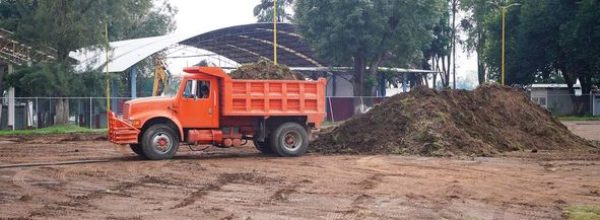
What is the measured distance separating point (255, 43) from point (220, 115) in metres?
41.8

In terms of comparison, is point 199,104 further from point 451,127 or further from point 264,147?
point 451,127

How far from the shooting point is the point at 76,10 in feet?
145

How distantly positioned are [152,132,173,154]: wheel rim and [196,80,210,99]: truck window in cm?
149

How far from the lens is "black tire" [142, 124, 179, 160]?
20.2 m

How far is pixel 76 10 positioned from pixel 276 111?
26.1 meters

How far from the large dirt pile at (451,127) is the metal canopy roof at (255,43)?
3134cm

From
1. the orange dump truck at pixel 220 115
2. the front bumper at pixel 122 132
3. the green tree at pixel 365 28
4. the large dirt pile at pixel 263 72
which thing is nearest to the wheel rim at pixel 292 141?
the orange dump truck at pixel 220 115

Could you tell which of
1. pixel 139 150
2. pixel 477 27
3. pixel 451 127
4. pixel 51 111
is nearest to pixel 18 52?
pixel 51 111

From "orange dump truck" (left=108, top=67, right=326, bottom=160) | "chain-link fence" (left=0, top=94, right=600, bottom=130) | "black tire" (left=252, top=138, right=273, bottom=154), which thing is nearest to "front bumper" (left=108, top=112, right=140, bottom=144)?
"orange dump truck" (left=108, top=67, right=326, bottom=160)

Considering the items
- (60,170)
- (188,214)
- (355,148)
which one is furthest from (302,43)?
(188,214)

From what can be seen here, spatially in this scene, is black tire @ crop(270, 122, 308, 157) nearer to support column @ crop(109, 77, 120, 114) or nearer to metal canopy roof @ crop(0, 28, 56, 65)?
support column @ crop(109, 77, 120, 114)

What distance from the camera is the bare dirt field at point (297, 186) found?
467 inches

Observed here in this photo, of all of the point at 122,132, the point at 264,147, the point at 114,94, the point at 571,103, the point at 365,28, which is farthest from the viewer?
the point at 571,103

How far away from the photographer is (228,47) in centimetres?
6356
